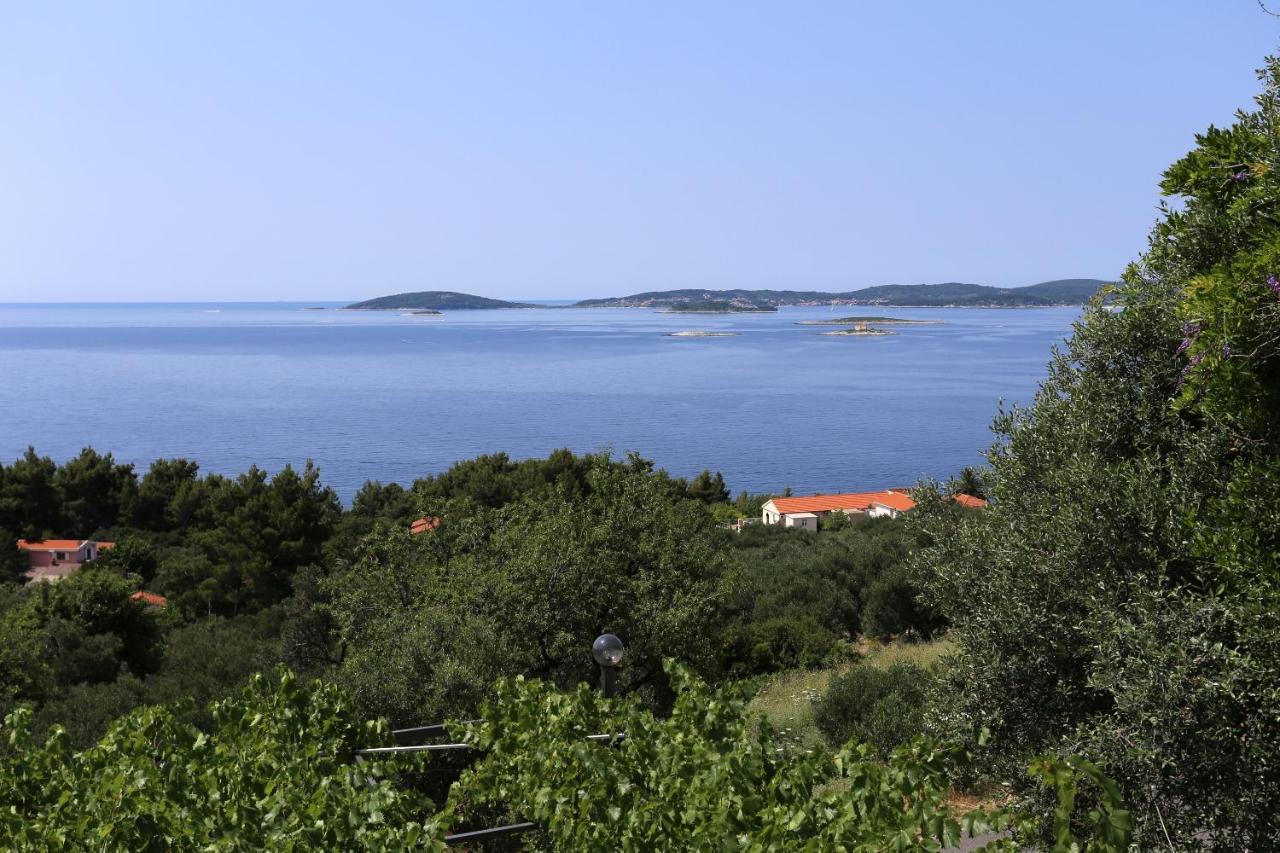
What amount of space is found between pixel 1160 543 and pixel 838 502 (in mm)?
48865

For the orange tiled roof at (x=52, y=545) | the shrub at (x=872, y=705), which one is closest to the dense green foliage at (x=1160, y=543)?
the shrub at (x=872, y=705)

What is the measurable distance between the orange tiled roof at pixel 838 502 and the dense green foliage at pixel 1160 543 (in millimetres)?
43677

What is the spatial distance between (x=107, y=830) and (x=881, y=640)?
2186 centimetres

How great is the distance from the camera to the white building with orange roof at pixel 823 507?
51.0m

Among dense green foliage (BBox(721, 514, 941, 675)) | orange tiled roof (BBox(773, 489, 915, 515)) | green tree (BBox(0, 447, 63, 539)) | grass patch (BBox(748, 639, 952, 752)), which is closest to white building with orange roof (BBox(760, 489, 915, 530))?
orange tiled roof (BBox(773, 489, 915, 515))

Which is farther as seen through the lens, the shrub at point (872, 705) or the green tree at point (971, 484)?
the shrub at point (872, 705)

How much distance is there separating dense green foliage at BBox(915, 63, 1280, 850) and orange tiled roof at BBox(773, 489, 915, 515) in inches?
1720

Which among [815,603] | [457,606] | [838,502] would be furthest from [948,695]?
[838,502]

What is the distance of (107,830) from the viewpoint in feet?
14.8

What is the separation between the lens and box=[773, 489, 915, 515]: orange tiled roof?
53.2 meters

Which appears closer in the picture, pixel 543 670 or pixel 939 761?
pixel 939 761

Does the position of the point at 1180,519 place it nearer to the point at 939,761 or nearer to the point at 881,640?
the point at 939,761

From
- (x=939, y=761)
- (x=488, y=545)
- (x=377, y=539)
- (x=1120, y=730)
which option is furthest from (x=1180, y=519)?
(x=377, y=539)

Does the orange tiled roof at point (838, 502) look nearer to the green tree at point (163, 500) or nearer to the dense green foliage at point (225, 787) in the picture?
the green tree at point (163, 500)
